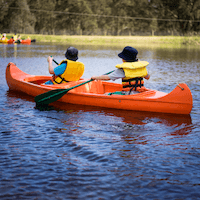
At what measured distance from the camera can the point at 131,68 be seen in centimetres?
746

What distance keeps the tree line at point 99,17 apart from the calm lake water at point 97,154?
6375 centimetres

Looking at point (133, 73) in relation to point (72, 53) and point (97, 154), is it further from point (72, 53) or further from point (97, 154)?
point (97, 154)

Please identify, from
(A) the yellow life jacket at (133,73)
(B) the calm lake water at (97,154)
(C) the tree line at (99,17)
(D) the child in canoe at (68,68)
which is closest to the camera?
(B) the calm lake water at (97,154)

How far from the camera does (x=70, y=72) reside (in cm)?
883

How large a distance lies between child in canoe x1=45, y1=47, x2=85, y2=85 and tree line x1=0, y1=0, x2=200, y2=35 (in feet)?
203

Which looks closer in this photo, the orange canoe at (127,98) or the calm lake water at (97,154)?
the calm lake water at (97,154)

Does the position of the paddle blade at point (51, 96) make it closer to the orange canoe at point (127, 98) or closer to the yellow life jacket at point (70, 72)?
the orange canoe at point (127, 98)

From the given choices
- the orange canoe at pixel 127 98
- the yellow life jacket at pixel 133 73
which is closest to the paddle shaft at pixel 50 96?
the orange canoe at pixel 127 98

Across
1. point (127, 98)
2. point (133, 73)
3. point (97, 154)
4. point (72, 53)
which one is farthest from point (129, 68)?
point (97, 154)

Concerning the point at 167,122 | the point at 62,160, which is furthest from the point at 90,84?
the point at 62,160

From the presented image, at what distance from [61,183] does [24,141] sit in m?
1.76

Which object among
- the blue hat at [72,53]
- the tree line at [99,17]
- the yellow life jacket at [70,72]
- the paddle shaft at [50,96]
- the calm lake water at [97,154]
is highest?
the tree line at [99,17]

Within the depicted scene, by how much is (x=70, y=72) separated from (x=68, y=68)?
14cm

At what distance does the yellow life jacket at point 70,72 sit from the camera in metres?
8.70
